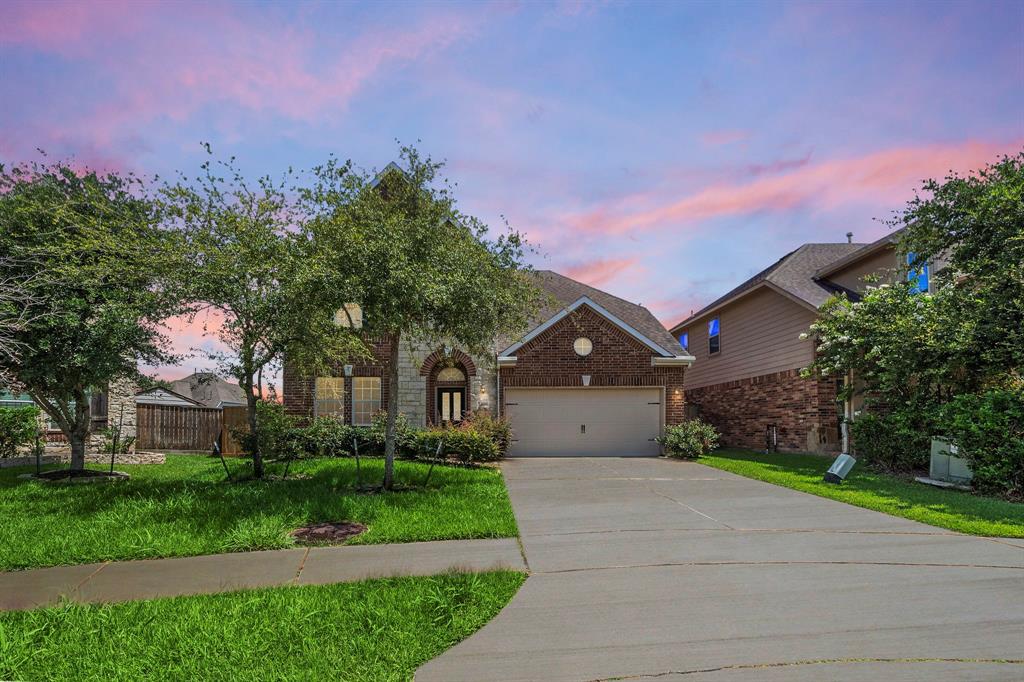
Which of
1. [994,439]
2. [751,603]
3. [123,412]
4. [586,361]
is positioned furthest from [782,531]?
[123,412]

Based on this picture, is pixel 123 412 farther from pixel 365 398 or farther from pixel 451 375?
pixel 451 375

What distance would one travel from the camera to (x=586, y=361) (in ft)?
63.5

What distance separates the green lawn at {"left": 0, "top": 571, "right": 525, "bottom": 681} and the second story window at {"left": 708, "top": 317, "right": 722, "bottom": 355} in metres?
21.3

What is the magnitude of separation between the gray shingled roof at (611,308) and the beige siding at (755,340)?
8.63 feet

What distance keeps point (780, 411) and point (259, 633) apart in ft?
60.8

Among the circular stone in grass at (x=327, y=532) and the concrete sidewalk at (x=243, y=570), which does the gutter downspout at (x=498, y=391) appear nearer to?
the circular stone in grass at (x=327, y=532)

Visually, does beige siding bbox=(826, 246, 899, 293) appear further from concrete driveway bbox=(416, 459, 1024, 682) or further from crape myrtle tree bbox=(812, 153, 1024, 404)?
concrete driveway bbox=(416, 459, 1024, 682)

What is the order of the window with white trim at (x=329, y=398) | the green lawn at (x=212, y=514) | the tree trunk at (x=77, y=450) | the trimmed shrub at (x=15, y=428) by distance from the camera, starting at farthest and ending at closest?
the window with white trim at (x=329, y=398) → the trimmed shrub at (x=15, y=428) → the tree trunk at (x=77, y=450) → the green lawn at (x=212, y=514)

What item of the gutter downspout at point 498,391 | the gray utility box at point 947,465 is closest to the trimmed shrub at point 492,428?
the gutter downspout at point 498,391

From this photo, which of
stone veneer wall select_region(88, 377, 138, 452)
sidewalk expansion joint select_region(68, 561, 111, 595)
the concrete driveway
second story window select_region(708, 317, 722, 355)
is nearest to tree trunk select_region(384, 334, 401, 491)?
the concrete driveway

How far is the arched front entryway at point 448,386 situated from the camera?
19.4 m

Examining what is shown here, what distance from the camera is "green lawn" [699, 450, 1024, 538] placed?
8359 millimetres

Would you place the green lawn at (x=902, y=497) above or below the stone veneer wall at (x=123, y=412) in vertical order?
below

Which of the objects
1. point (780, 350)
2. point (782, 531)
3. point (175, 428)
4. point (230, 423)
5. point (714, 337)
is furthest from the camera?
point (714, 337)
